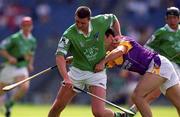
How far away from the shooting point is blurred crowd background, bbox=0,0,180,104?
93.0ft

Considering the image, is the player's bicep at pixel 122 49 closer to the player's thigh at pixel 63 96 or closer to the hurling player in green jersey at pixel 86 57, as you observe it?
the hurling player in green jersey at pixel 86 57

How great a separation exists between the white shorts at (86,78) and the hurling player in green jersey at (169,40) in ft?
7.77

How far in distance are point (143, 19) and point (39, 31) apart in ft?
12.8

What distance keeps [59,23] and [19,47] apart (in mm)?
9547

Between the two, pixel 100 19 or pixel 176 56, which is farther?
pixel 176 56

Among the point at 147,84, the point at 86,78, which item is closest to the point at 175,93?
the point at 147,84

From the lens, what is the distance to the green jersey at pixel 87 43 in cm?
1340

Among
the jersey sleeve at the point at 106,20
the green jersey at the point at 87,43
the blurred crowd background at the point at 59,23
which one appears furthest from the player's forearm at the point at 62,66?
the blurred crowd background at the point at 59,23

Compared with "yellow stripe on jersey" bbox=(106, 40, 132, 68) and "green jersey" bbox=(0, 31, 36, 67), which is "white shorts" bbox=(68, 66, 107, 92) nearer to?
"yellow stripe on jersey" bbox=(106, 40, 132, 68)

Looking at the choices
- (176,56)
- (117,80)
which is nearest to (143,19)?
(117,80)

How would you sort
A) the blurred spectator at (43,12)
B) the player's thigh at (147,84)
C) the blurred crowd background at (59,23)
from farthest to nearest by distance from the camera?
the blurred spectator at (43,12)
the blurred crowd background at (59,23)
the player's thigh at (147,84)

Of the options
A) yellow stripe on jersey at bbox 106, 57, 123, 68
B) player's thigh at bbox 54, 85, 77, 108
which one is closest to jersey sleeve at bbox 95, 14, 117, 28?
yellow stripe on jersey at bbox 106, 57, 123, 68

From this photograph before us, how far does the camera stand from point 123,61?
529 inches

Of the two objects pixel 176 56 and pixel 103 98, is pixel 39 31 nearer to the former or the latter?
pixel 176 56
